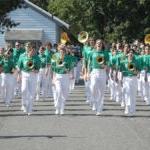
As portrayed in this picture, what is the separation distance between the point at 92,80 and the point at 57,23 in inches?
1407

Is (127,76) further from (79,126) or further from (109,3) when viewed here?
(109,3)

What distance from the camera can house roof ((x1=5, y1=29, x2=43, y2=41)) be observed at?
54.3 m

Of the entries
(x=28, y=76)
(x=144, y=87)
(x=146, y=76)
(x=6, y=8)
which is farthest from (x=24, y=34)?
(x=28, y=76)

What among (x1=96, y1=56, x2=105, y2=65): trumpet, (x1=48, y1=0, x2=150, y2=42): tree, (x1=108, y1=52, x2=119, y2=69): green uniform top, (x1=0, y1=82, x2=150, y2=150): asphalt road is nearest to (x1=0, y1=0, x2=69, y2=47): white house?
(x1=48, y1=0, x2=150, y2=42): tree

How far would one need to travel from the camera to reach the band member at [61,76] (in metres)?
19.6

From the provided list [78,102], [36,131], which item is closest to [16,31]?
[78,102]

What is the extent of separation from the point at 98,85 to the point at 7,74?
4.16 meters

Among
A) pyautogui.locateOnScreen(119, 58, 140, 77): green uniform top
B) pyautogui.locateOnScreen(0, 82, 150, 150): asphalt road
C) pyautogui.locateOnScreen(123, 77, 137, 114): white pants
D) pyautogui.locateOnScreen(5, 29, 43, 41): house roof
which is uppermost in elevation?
pyautogui.locateOnScreen(5, 29, 43, 41): house roof

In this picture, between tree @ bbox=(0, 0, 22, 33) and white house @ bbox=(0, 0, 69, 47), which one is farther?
white house @ bbox=(0, 0, 69, 47)

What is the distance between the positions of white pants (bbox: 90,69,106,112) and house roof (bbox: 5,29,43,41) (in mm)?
34583

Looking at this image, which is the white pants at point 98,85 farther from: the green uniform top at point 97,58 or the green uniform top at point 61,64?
the green uniform top at point 61,64

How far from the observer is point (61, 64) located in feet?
64.4

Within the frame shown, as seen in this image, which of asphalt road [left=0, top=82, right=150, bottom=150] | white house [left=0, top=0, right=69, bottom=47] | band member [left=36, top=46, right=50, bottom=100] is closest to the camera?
asphalt road [left=0, top=82, right=150, bottom=150]

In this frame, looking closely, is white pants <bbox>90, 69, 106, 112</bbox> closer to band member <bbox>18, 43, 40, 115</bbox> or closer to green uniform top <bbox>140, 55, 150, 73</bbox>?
band member <bbox>18, 43, 40, 115</bbox>
